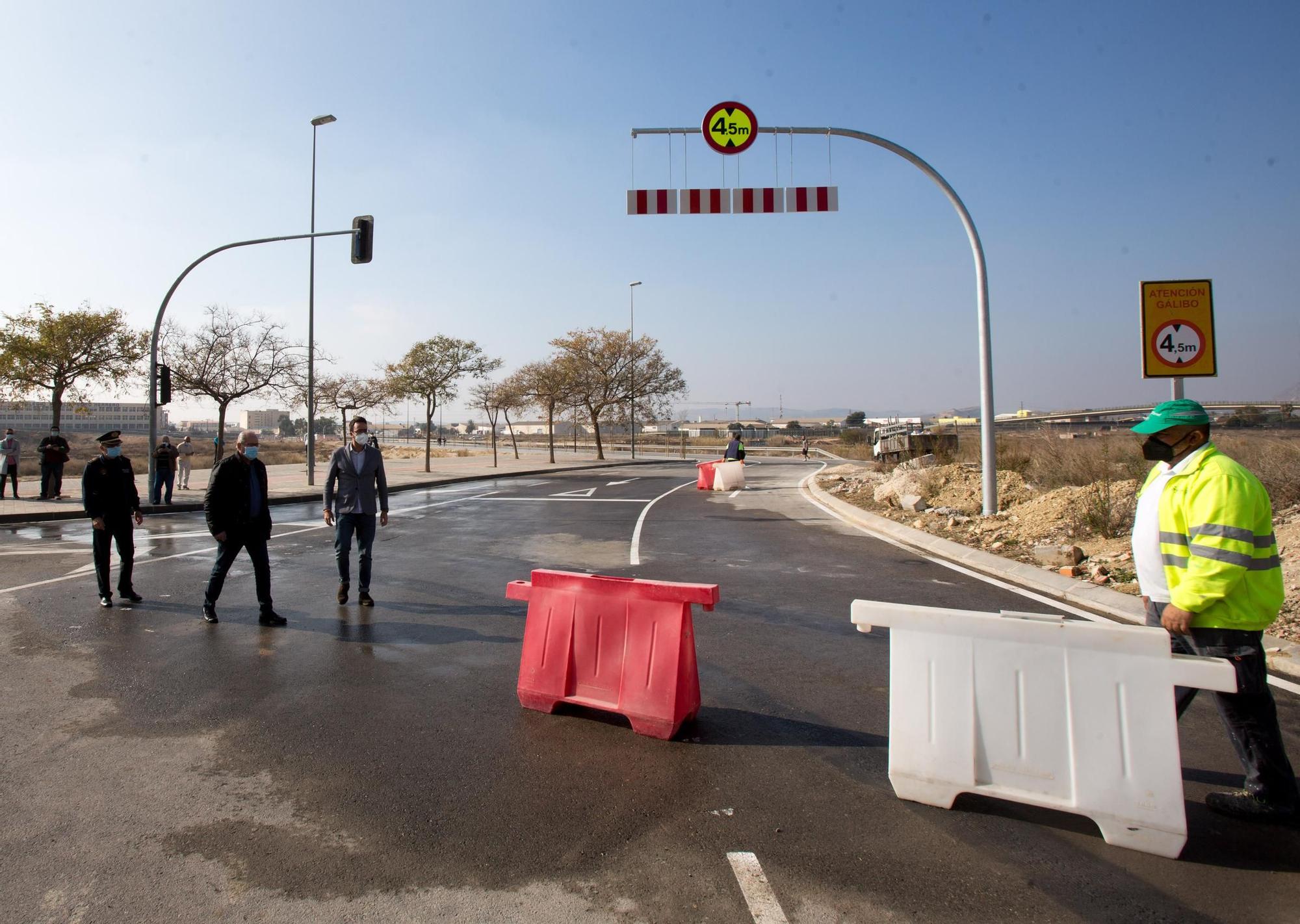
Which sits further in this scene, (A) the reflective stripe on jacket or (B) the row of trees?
(B) the row of trees

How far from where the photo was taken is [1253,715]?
3490 mm

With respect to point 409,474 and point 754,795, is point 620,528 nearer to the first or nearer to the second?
point 754,795

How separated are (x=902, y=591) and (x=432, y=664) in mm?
4974

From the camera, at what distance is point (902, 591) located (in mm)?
8438

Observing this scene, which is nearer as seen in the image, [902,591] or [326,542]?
[902,591]

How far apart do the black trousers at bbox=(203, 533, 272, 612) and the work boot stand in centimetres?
688

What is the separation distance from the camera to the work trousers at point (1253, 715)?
11.2 ft

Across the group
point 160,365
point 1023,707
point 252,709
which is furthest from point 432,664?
point 160,365

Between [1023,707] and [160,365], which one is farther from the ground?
[160,365]

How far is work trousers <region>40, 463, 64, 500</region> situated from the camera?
17516mm

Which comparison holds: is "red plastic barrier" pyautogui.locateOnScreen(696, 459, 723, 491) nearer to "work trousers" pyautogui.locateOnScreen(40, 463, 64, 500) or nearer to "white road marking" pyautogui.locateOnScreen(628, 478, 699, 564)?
"white road marking" pyautogui.locateOnScreen(628, 478, 699, 564)

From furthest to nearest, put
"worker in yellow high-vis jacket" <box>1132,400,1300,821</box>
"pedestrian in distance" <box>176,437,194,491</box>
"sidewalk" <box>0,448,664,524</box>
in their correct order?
"pedestrian in distance" <box>176,437,194,491</box>, "sidewalk" <box>0,448,664,524</box>, "worker in yellow high-vis jacket" <box>1132,400,1300,821</box>

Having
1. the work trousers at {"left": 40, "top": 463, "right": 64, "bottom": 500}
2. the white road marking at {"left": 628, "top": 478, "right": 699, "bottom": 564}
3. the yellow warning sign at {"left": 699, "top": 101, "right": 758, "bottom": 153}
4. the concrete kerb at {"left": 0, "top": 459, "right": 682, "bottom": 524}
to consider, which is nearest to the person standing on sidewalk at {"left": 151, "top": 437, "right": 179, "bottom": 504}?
the concrete kerb at {"left": 0, "top": 459, "right": 682, "bottom": 524}

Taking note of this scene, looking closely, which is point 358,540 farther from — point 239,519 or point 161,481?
point 161,481
